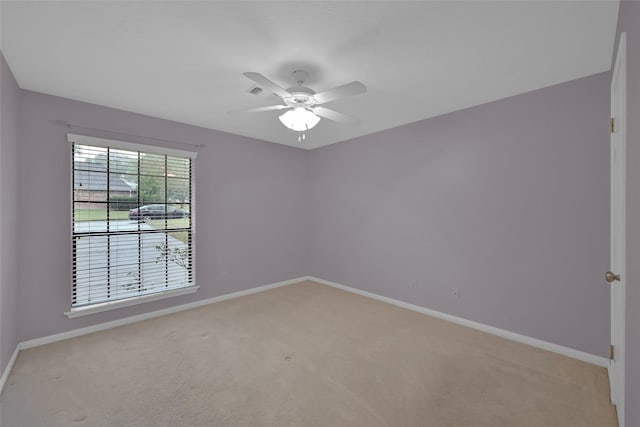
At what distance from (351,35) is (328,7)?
12.0 inches

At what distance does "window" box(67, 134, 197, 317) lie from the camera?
3.02 meters

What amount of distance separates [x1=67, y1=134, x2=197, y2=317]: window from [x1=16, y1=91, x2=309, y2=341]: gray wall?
11 cm

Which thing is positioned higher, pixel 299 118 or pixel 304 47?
pixel 304 47

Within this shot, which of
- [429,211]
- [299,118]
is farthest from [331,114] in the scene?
[429,211]

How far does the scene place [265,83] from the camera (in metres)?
1.96

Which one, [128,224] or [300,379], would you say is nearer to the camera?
[300,379]

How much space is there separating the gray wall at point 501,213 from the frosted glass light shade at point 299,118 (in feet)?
5.90

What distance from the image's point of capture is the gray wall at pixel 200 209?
2730 millimetres

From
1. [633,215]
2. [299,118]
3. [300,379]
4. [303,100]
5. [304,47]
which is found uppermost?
[304,47]

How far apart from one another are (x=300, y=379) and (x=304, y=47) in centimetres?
252

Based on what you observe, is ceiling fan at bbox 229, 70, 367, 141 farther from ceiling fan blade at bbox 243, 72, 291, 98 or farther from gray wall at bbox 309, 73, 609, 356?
gray wall at bbox 309, 73, 609, 356

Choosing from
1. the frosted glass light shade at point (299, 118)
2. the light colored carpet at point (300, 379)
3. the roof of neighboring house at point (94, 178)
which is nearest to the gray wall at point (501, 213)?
the light colored carpet at point (300, 379)

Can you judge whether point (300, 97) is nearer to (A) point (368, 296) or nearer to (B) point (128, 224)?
(B) point (128, 224)

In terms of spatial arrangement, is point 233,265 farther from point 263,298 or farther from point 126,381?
point 126,381
